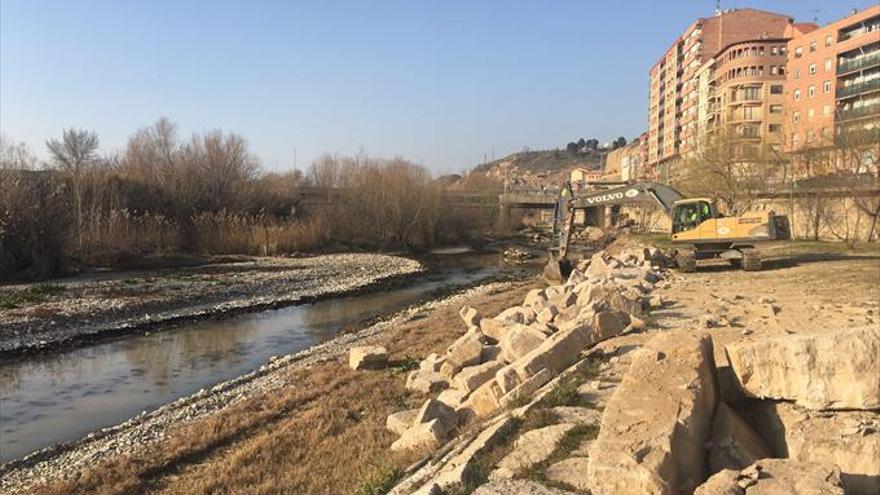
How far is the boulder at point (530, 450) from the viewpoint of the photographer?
5305mm

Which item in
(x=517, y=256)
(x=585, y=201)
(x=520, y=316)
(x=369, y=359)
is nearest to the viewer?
(x=369, y=359)

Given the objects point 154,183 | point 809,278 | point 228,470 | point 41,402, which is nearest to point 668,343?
point 228,470

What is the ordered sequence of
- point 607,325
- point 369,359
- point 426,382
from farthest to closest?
point 369,359 < point 426,382 < point 607,325

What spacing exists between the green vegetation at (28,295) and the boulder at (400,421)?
17281mm

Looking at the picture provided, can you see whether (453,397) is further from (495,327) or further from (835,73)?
(835,73)

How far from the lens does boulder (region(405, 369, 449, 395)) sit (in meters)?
10.4

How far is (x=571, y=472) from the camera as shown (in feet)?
16.9

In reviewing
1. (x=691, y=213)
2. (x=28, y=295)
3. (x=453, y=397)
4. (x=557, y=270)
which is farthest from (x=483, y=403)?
(x=28, y=295)

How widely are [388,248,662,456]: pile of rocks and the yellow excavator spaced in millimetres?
7343

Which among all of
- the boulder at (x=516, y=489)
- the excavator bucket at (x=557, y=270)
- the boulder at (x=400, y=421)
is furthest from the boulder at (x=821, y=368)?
the excavator bucket at (x=557, y=270)

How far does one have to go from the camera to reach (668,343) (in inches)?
233

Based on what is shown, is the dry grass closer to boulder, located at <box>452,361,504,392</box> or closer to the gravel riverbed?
the gravel riverbed

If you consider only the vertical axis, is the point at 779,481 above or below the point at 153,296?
above

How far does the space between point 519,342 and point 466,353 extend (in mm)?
1008
